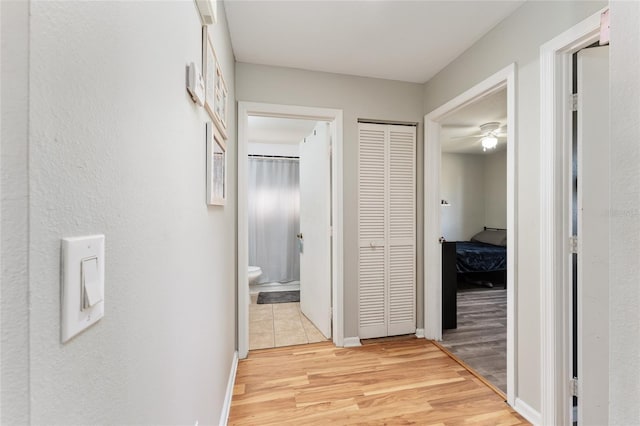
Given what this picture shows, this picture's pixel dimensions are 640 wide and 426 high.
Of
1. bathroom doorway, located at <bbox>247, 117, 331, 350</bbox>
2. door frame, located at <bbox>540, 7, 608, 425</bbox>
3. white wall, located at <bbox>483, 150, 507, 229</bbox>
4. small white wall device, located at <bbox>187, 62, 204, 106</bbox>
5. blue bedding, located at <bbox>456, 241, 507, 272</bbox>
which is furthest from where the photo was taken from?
white wall, located at <bbox>483, 150, 507, 229</bbox>

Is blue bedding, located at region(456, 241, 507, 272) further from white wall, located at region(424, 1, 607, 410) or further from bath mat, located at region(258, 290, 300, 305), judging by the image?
white wall, located at region(424, 1, 607, 410)

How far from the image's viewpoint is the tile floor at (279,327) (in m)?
2.55

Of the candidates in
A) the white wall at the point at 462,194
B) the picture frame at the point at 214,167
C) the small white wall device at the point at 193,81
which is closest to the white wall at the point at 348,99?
the picture frame at the point at 214,167

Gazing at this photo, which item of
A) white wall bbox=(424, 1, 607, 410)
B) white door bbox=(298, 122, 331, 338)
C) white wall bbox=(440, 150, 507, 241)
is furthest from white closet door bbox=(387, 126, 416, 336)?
white wall bbox=(440, 150, 507, 241)

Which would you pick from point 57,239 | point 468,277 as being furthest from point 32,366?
point 468,277

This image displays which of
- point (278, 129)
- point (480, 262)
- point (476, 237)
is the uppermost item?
point (278, 129)

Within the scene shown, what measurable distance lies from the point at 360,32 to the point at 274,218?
10.8 ft

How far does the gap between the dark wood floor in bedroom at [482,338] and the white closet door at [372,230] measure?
703 mm

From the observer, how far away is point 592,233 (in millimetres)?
1381

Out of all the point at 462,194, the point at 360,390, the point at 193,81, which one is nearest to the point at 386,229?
the point at 360,390

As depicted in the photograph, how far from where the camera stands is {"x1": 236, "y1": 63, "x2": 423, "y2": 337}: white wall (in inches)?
92.5

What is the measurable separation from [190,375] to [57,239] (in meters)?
0.82

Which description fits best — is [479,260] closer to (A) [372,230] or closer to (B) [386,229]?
(B) [386,229]

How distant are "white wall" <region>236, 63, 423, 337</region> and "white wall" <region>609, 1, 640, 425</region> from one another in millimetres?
2031
